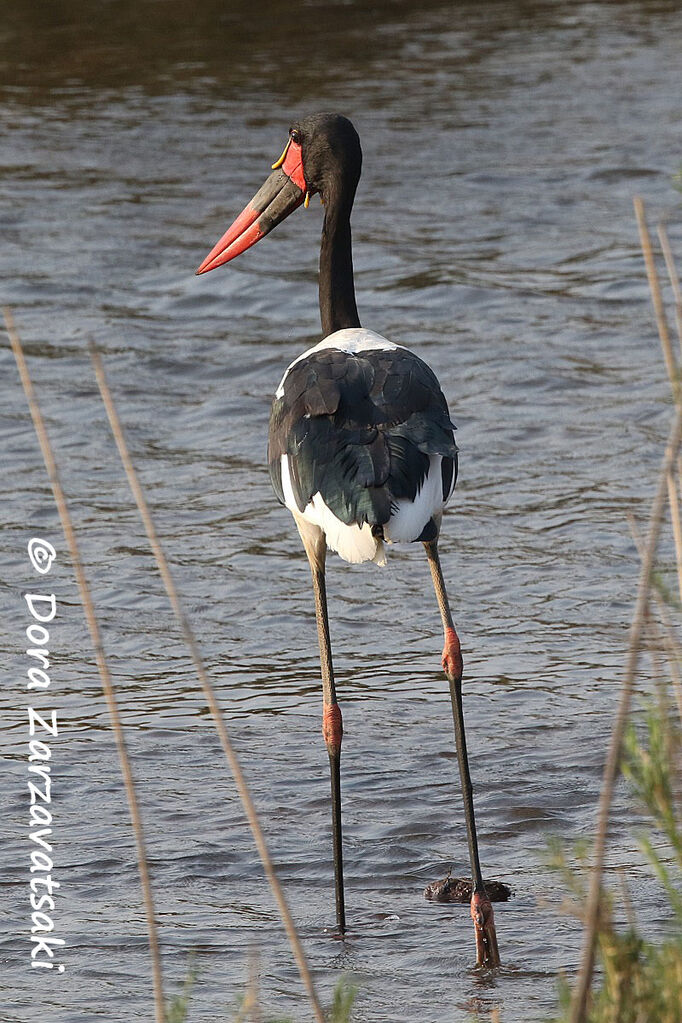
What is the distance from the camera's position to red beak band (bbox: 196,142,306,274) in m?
6.20

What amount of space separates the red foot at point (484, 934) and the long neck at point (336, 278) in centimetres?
203

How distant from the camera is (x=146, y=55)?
721 inches

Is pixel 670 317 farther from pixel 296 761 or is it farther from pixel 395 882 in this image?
pixel 395 882

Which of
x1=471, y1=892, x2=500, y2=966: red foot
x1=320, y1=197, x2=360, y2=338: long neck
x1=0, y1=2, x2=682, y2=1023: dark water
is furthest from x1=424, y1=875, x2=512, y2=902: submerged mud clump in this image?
x1=320, y1=197, x2=360, y2=338: long neck

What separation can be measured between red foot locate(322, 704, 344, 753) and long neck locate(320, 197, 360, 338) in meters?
1.27

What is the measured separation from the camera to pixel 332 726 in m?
5.45

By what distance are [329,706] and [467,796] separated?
1.87 ft

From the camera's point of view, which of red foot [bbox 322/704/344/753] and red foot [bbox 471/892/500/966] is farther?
red foot [bbox 322/704/344/753]

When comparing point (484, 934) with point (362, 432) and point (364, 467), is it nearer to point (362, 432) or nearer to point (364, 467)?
point (364, 467)

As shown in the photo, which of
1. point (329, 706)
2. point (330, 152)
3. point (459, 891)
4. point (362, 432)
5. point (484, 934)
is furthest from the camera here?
point (330, 152)

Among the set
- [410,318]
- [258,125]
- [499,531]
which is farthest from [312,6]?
[499,531]

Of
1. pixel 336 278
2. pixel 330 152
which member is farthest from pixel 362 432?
pixel 330 152

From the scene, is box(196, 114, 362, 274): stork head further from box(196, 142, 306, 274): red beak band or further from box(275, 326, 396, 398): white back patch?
box(275, 326, 396, 398): white back patch

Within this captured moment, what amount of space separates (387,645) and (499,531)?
1269 millimetres
